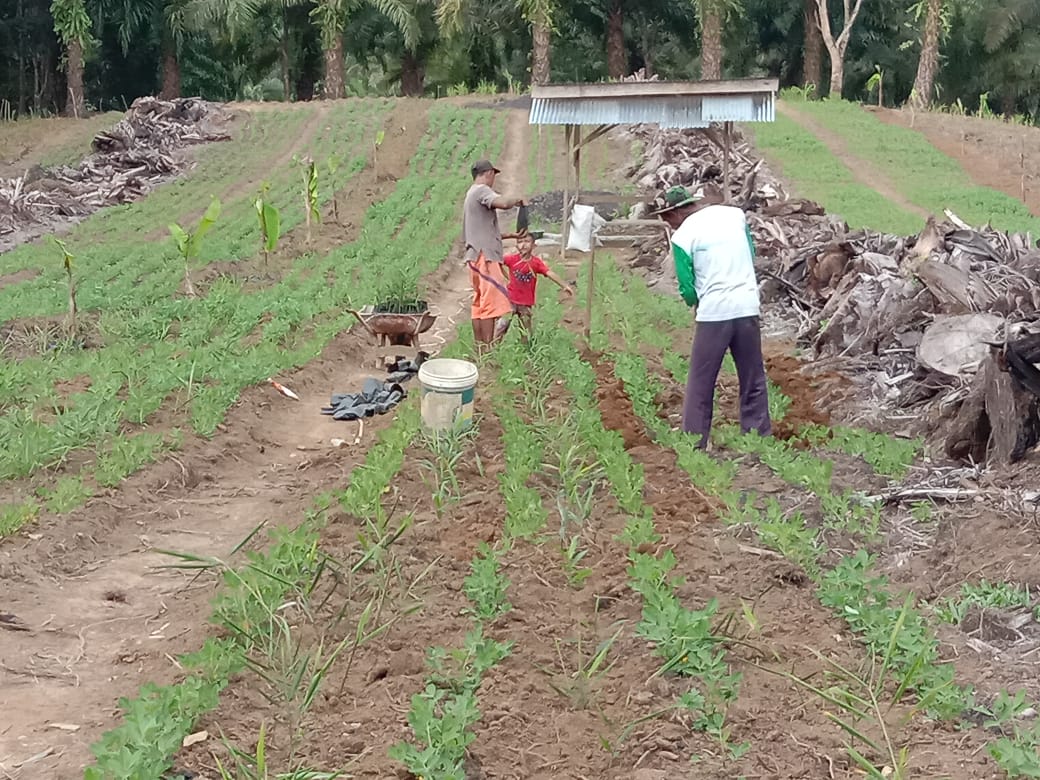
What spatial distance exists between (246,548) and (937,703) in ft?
11.8

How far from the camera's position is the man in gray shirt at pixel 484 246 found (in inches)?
384

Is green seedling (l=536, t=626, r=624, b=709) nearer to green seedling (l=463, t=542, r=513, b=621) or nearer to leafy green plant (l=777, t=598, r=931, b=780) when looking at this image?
green seedling (l=463, t=542, r=513, b=621)

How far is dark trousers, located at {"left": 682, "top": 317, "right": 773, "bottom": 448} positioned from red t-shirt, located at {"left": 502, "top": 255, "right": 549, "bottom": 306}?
8.64ft

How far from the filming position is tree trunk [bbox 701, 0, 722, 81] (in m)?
32.8

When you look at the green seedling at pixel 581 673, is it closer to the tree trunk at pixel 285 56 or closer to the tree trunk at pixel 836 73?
the tree trunk at pixel 836 73

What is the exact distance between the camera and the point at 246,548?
6.11 meters

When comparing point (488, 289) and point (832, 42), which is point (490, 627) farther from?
point (832, 42)

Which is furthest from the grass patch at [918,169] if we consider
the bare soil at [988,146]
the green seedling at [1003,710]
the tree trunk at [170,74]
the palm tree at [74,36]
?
the palm tree at [74,36]

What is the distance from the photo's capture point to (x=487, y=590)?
16.8 feet

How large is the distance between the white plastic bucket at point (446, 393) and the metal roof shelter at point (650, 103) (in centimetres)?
271

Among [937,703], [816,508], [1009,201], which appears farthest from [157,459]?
[1009,201]

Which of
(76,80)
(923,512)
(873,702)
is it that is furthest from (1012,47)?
(873,702)

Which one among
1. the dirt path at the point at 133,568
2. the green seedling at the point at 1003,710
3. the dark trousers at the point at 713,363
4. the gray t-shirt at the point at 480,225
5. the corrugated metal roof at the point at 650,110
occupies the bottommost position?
the dirt path at the point at 133,568

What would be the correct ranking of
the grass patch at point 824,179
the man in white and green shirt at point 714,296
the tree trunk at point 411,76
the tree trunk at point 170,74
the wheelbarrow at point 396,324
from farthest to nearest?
1. the tree trunk at point 411,76
2. the tree trunk at point 170,74
3. the grass patch at point 824,179
4. the wheelbarrow at point 396,324
5. the man in white and green shirt at point 714,296
